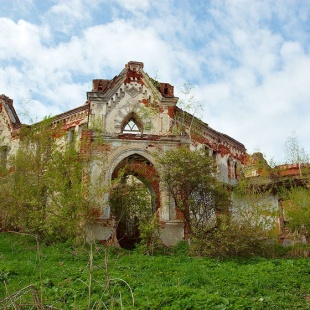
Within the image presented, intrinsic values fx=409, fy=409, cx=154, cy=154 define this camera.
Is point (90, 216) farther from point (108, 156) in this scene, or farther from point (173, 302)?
point (173, 302)

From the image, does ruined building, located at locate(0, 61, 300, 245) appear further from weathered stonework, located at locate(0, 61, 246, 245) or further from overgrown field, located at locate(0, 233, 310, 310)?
overgrown field, located at locate(0, 233, 310, 310)

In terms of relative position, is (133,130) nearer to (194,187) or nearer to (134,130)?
(134,130)

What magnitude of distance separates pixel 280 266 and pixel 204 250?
115 inches

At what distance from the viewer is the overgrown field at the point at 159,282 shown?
732cm

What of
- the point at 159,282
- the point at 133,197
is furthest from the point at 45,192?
the point at 159,282

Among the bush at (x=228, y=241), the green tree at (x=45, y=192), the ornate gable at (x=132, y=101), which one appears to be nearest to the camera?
the bush at (x=228, y=241)

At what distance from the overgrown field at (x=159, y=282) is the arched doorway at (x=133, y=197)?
3.10 metres

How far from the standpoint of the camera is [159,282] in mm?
9344

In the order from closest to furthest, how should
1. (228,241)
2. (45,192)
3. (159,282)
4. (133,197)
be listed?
(159,282) < (228,241) < (45,192) < (133,197)

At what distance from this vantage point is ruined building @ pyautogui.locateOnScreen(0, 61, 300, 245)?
16547 mm

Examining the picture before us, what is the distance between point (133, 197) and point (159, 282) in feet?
26.4

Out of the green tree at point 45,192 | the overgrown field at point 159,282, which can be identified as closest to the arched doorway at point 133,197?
the green tree at point 45,192

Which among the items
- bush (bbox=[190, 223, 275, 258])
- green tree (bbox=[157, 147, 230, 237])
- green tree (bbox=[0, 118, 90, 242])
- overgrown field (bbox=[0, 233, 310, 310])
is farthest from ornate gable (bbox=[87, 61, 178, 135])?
overgrown field (bbox=[0, 233, 310, 310])

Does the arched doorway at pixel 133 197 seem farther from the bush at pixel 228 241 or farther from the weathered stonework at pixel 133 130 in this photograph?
the bush at pixel 228 241
